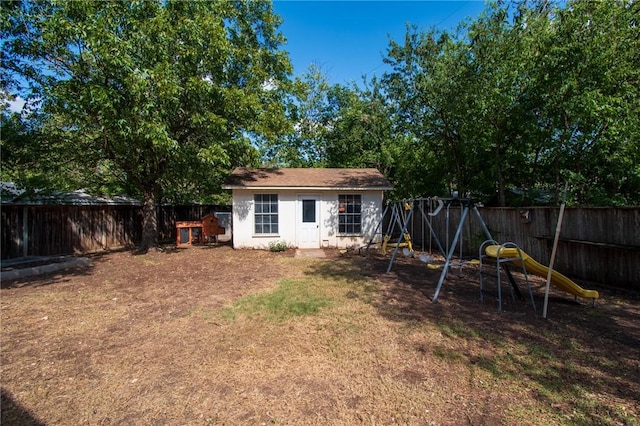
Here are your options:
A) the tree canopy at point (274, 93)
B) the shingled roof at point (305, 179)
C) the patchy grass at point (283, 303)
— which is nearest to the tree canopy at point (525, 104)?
the tree canopy at point (274, 93)

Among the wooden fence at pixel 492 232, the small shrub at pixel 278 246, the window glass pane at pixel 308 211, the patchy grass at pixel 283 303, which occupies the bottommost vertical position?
the patchy grass at pixel 283 303

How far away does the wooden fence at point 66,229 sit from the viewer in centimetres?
1030

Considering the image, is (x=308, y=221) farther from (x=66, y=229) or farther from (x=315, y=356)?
(x=315, y=356)

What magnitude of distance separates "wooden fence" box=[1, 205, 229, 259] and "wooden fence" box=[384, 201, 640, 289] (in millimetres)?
14507

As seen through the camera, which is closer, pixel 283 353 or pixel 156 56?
pixel 283 353

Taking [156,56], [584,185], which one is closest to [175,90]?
Result: [156,56]

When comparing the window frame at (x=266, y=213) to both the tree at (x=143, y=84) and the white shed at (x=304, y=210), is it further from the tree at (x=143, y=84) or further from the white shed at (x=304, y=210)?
the tree at (x=143, y=84)

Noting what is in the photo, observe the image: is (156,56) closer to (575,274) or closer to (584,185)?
(575,274)

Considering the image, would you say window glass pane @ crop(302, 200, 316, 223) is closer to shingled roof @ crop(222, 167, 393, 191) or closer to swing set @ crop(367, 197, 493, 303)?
shingled roof @ crop(222, 167, 393, 191)

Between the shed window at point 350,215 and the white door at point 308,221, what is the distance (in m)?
0.92

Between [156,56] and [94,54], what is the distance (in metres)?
1.45

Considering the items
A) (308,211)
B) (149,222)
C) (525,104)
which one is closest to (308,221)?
(308,211)

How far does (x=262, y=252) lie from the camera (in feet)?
38.4

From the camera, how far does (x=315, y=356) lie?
148 inches
